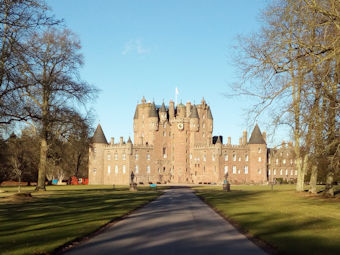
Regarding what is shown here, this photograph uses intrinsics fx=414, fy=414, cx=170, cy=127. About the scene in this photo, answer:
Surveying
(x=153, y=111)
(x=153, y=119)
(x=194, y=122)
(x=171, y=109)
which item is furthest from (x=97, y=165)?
(x=194, y=122)

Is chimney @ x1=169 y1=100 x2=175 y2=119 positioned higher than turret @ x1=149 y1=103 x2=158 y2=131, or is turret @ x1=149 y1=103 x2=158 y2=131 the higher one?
chimney @ x1=169 y1=100 x2=175 y2=119

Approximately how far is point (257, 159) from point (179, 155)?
1789 cm

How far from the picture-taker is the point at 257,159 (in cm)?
9475

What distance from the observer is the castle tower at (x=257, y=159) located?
Result: 94.6 meters

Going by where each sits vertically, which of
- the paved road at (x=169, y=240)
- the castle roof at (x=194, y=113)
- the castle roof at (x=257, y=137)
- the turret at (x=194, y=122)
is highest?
the castle roof at (x=194, y=113)

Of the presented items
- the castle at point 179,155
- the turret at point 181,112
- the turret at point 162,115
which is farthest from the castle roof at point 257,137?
the turret at point 162,115

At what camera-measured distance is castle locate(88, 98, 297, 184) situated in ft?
299

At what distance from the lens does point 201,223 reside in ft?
53.5

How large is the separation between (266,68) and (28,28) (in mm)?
10605

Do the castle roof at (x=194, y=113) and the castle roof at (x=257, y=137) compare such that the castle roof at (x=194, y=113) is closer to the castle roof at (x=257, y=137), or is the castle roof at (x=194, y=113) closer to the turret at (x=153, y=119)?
the turret at (x=153, y=119)

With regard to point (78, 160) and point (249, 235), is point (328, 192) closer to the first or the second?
point (249, 235)

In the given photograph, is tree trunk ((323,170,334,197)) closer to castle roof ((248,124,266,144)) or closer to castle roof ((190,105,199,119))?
castle roof ((248,124,266,144))

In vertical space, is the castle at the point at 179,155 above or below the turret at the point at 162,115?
below

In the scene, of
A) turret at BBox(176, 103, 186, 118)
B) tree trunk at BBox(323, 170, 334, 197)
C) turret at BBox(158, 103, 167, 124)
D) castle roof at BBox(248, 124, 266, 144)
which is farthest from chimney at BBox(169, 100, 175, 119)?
tree trunk at BBox(323, 170, 334, 197)
